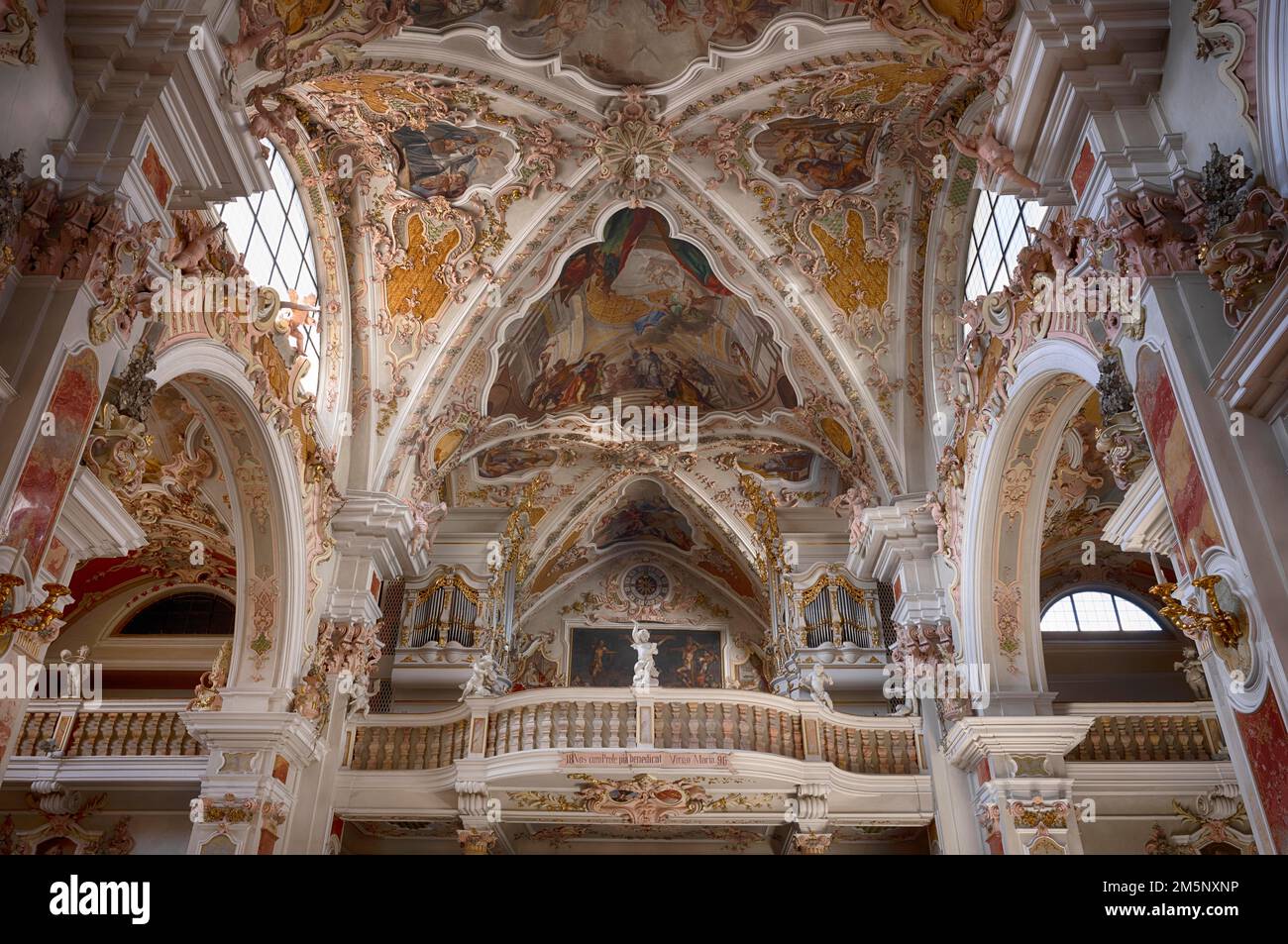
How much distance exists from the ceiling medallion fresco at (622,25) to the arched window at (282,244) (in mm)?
2589

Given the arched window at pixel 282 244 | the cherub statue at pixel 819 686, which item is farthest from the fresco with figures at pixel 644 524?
the arched window at pixel 282 244

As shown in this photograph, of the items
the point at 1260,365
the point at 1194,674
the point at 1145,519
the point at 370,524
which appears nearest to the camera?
the point at 1260,365

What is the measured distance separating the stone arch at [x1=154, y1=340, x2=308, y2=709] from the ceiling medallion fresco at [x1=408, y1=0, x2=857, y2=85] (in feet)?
15.5

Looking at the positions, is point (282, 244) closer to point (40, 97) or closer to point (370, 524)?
point (370, 524)

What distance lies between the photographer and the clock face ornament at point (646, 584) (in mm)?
19609

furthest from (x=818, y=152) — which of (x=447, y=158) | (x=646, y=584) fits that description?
(x=646, y=584)

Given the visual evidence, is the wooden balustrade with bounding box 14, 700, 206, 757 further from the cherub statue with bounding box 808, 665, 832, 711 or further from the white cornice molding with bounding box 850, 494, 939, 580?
the white cornice molding with bounding box 850, 494, 939, 580

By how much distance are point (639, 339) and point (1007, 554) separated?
6.82 metres

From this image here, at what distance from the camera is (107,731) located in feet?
43.7

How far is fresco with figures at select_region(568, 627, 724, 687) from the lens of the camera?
61.2 ft

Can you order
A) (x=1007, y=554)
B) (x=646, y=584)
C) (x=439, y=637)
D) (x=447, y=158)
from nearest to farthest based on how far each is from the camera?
(x=1007, y=554)
(x=447, y=158)
(x=439, y=637)
(x=646, y=584)

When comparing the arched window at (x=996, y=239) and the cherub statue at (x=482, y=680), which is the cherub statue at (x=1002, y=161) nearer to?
the arched window at (x=996, y=239)

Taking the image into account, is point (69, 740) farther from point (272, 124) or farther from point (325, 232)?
point (272, 124)
